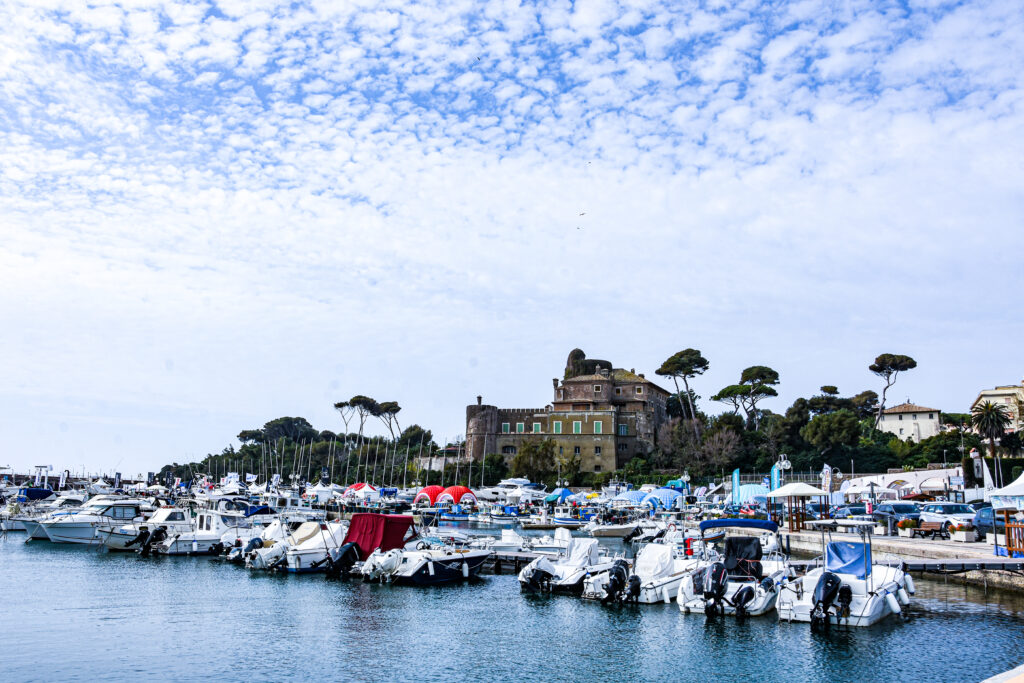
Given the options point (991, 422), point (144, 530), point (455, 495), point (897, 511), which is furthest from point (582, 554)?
point (991, 422)

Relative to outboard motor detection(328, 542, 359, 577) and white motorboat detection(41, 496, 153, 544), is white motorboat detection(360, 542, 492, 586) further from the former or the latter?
white motorboat detection(41, 496, 153, 544)

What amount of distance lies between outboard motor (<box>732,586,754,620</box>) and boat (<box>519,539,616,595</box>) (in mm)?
5513

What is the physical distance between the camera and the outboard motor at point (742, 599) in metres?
20.6

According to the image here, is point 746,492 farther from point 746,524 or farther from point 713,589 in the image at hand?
point 713,589

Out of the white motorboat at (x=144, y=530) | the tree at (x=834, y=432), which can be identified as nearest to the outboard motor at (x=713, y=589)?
the white motorboat at (x=144, y=530)

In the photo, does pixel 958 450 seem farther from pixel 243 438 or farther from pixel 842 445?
pixel 243 438

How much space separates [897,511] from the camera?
125 ft

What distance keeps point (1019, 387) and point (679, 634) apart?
73220 millimetres

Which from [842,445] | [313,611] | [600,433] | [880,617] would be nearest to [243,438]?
[600,433]

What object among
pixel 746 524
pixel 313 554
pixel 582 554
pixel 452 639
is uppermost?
pixel 746 524

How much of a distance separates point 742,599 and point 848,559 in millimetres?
2758

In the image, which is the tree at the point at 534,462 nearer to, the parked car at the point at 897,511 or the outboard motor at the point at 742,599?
the parked car at the point at 897,511

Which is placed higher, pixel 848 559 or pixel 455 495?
pixel 455 495

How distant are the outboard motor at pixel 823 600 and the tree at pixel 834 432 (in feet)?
173
